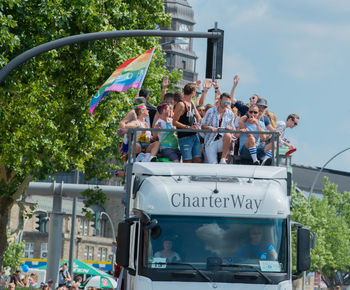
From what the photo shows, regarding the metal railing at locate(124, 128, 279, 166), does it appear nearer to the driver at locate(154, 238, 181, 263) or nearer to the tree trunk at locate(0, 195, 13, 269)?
A: the driver at locate(154, 238, 181, 263)

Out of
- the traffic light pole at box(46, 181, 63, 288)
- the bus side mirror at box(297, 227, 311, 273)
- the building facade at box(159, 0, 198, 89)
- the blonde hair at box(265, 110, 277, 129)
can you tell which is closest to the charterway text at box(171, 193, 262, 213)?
the bus side mirror at box(297, 227, 311, 273)

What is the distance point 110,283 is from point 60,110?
19.6 meters

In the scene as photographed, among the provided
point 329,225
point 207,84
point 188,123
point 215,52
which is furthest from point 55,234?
point 329,225

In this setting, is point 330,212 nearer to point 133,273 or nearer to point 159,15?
point 159,15

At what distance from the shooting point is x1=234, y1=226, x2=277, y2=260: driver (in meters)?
12.8

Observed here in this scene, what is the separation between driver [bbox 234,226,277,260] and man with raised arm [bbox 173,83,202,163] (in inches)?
90.3

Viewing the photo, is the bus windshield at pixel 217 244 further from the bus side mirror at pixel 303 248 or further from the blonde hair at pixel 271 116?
the blonde hair at pixel 271 116

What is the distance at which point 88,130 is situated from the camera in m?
26.6

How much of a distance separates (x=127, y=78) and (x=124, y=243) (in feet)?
24.0

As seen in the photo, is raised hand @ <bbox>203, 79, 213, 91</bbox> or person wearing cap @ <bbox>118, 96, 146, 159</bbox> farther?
raised hand @ <bbox>203, 79, 213, 91</bbox>

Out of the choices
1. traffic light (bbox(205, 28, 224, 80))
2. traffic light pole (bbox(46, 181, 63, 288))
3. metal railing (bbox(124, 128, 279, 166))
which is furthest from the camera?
traffic light pole (bbox(46, 181, 63, 288))

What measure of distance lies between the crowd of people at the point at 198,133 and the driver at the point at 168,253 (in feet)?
6.98

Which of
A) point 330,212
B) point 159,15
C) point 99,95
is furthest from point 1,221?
point 330,212

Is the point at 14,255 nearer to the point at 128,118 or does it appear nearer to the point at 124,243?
the point at 128,118
